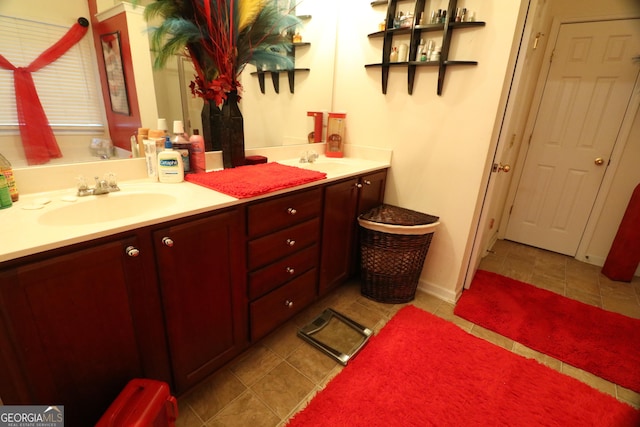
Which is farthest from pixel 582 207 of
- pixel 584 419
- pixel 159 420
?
pixel 159 420

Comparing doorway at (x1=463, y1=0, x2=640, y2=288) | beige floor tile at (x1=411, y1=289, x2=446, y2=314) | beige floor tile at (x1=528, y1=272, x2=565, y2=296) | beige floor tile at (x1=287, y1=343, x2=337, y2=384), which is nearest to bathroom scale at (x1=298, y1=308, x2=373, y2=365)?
beige floor tile at (x1=287, y1=343, x2=337, y2=384)

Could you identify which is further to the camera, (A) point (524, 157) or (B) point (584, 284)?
(A) point (524, 157)

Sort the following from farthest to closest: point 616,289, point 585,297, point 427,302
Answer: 1. point 616,289
2. point 585,297
3. point 427,302

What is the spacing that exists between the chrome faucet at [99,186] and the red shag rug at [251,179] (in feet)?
0.93

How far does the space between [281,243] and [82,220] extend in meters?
0.76

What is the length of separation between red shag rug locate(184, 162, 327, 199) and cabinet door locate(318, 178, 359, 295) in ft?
0.66

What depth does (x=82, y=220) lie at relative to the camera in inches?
41.9

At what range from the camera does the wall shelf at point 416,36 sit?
163 centimetres

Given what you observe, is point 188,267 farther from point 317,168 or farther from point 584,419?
point 584,419

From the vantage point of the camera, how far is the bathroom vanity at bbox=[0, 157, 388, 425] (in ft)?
2.46

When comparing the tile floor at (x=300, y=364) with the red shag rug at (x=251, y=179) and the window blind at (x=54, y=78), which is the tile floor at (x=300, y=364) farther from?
the window blind at (x=54, y=78)


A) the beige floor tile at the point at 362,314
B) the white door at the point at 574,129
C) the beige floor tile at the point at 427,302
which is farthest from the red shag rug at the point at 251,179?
the white door at the point at 574,129

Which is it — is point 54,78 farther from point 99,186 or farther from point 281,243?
point 281,243

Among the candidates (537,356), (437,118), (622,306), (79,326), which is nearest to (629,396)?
(537,356)
